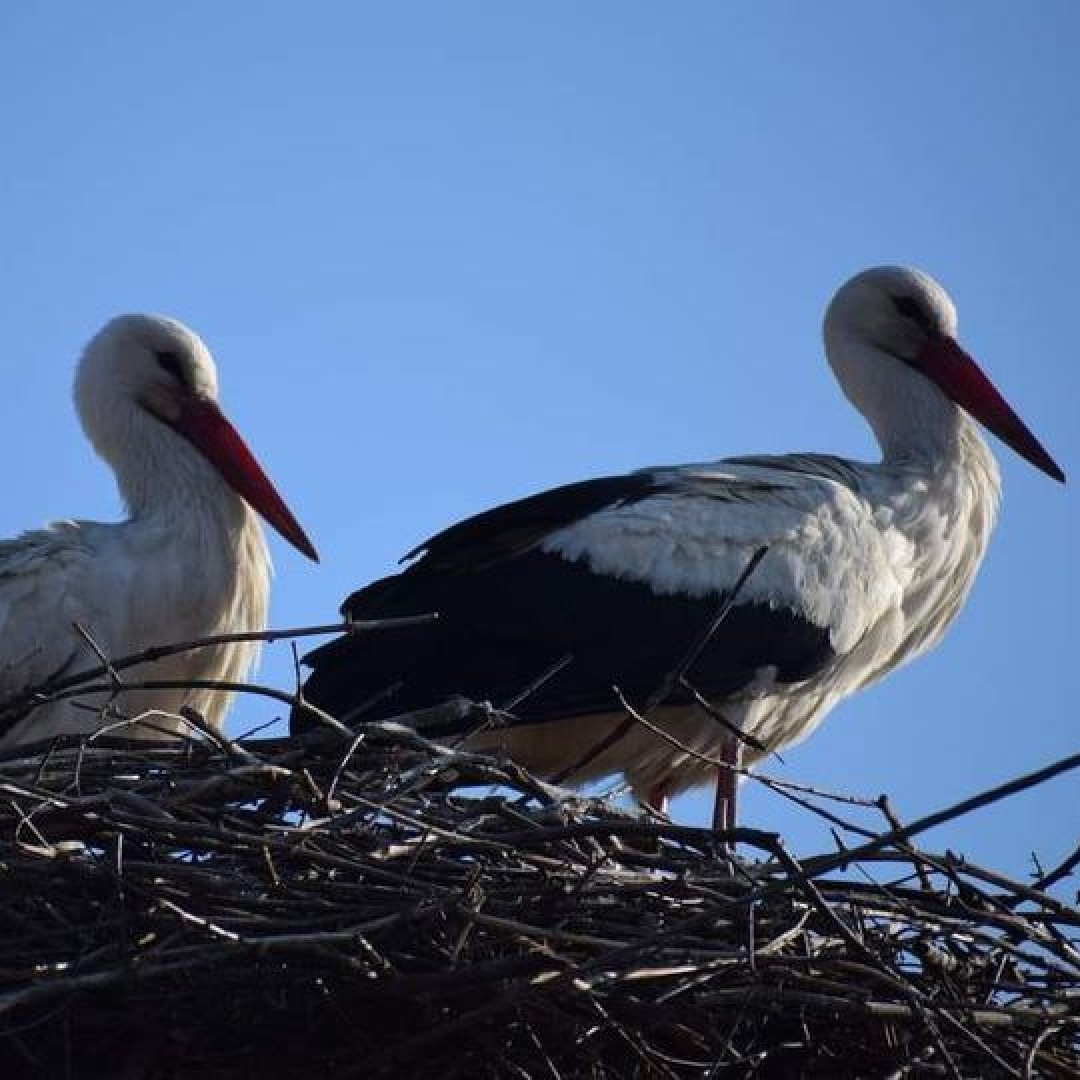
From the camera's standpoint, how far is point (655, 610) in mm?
6711

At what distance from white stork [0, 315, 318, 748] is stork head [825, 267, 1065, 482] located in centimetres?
181

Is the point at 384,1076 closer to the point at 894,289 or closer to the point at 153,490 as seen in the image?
the point at 153,490

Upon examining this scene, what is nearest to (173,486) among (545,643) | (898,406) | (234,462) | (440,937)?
(234,462)

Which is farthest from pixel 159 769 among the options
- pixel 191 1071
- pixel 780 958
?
pixel 780 958

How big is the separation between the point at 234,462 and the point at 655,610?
1.12 m

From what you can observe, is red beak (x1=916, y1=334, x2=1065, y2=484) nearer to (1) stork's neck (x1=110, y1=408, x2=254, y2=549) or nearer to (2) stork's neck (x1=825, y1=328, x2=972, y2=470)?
(2) stork's neck (x1=825, y1=328, x2=972, y2=470)

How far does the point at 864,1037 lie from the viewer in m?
4.70

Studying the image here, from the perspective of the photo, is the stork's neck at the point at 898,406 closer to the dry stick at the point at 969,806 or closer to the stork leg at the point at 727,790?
the stork leg at the point at 727,790

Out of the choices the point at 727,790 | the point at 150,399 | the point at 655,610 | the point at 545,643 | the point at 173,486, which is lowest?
the point at 727,790

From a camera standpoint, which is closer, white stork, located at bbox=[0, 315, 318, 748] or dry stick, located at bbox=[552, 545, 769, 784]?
dry stick, located at bbox=[552, 545, 769, 784]

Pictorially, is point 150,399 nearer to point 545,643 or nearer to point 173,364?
point 173,364

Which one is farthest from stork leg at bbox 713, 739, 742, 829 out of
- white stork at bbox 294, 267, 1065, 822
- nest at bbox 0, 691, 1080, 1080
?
nest at bbox 0, 691, 1080, 1080

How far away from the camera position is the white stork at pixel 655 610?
6.53m

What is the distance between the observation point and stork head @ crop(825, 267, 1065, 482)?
7.73 meters
